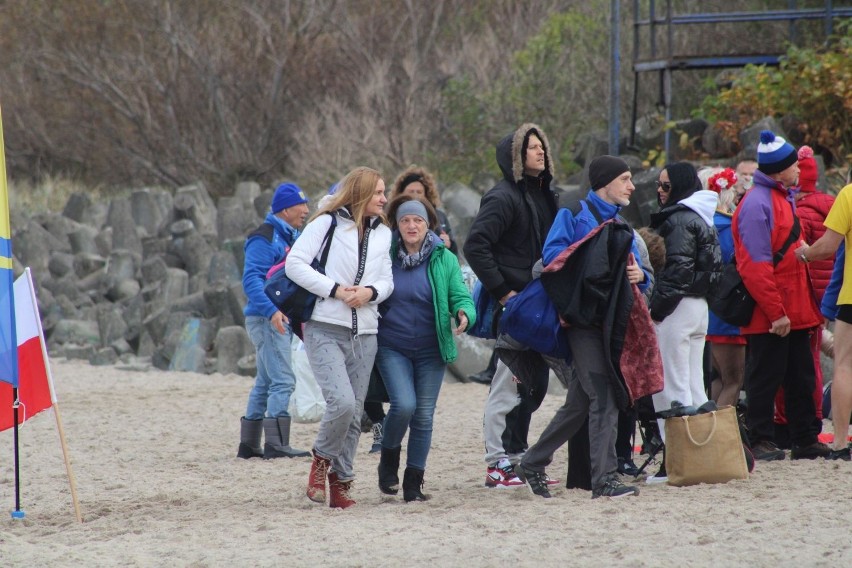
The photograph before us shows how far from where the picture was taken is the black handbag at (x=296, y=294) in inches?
241

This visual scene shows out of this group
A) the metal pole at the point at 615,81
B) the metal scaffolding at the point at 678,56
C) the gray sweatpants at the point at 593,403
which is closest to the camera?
the gray sweatpants at the point at 593,403

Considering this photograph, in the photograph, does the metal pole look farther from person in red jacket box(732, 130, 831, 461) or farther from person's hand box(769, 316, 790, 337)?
person's hand box(769, 316, 790, 337)

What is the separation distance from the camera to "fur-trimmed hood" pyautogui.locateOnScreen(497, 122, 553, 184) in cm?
656

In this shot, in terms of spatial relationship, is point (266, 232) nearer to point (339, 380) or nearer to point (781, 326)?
point (339, 380)

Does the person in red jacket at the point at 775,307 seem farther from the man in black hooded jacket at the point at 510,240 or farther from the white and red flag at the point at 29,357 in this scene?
the white and red flag at the point at 29,357

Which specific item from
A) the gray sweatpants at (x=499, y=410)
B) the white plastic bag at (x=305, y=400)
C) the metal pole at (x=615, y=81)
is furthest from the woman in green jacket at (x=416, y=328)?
the metal pole at (x=615, y=81)

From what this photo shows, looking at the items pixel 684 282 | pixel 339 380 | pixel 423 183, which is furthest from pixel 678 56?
pixel 339 380

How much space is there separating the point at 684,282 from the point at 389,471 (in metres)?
1.69

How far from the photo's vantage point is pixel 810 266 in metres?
7.72

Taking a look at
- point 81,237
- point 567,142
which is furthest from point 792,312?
point 81,237

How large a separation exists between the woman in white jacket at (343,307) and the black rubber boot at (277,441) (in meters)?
1.81

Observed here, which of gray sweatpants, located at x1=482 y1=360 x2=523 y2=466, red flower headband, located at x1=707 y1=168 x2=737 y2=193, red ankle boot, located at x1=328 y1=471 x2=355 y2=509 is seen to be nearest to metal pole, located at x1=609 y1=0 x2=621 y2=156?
red flower headband, located at x1=707 y1=168 x2=737 y2=193

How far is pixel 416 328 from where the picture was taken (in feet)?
20.2

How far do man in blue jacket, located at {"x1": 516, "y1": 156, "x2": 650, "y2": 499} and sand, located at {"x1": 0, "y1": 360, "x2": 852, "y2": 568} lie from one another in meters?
0.15
